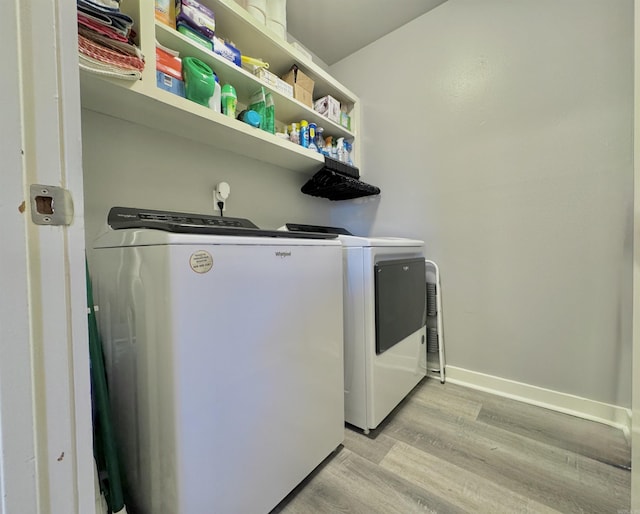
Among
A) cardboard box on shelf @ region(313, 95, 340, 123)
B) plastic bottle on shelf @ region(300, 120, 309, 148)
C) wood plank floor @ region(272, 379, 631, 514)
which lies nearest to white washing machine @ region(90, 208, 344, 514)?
wood plank floor @ region(272, 379, 631, 514)

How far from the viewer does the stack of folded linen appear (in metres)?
0.81

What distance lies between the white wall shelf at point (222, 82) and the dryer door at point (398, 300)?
89 centimetres

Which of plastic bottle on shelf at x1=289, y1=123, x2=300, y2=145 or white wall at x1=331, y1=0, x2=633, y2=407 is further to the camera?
plastic bottle on shelf at x1=289, y1=123, x2=300, y2=145

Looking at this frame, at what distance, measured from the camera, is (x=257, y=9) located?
4.60ft

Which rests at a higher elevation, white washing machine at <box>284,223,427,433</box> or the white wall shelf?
the white wall shelf

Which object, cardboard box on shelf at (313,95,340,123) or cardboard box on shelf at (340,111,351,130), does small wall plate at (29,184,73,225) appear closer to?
cardboard box on shelf at (313,95,340,123)

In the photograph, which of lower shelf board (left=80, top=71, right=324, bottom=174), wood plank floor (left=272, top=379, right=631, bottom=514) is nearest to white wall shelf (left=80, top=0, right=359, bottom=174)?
lower shelf board (left=80, top=71, right=324, bottom=174)

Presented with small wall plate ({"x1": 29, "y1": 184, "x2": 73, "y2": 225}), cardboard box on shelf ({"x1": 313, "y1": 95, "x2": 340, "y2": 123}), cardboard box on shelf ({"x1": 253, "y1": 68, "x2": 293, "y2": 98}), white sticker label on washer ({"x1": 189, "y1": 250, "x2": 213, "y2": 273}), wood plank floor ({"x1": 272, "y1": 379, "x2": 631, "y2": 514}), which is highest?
cardboard box on shelf ({"x1": 313, "y1": 95, "x2": 340, "y2": 123})

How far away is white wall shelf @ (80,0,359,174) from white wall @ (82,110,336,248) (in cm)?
6

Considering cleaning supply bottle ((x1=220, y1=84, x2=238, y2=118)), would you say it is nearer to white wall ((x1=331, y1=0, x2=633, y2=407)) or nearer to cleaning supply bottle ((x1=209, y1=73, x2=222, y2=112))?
cleaning supply bottle ((x1=209, y1=73, x2=222, y2=112))

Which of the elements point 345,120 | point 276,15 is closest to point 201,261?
point 276,15

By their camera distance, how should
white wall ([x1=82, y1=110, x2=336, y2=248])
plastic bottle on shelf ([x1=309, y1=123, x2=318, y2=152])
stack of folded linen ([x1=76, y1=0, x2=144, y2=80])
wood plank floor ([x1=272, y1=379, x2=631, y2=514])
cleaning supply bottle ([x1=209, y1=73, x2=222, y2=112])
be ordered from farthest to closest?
plastic bottle on shelf ([x1=309, y1=123, x2=318, y2=152]), cleaning supply bottle ([x1=209, y1=73, x2=222, y2=112]), white wall ([x1=82, y1=110, x2=336, y2=248]), wood plank floor ([x1=272, y1=379, x2=631, y2=514]), stack of folded linen ([x1=76, y1=0, x2=144, y2=80])

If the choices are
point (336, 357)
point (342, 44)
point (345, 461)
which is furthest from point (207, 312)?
point (342, 44)

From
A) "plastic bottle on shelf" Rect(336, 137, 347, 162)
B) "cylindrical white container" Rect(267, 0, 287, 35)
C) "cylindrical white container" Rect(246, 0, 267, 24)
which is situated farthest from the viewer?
"plastic bottle on shelf" Rect(336, 137, 347, 162)
